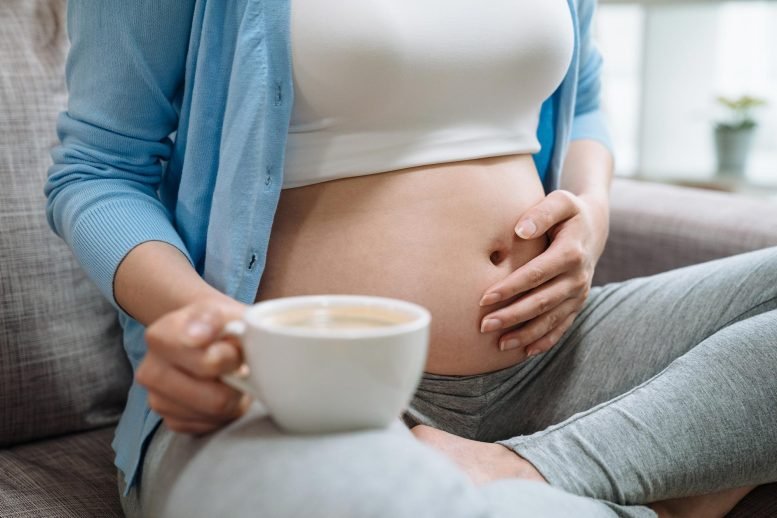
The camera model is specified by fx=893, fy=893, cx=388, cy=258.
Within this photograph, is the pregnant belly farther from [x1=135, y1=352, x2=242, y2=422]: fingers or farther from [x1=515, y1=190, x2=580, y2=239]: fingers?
[x1=135, y1=352, x2=242, y2=422]: fingers

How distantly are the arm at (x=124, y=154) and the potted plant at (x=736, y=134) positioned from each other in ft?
6.66

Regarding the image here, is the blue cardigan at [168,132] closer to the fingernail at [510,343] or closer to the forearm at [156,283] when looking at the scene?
the forearm at [156,283]

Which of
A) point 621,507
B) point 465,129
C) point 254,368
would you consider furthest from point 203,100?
point 621,507

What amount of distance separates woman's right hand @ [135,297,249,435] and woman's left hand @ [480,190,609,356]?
31 cm

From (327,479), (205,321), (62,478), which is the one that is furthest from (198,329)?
(62,478)

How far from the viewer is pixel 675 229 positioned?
1214mm

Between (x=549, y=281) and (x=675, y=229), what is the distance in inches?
17.6

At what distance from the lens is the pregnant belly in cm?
80

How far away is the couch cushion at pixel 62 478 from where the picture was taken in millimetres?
826

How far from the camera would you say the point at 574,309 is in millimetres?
866

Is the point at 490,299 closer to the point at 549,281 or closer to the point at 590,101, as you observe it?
the point at 549,281

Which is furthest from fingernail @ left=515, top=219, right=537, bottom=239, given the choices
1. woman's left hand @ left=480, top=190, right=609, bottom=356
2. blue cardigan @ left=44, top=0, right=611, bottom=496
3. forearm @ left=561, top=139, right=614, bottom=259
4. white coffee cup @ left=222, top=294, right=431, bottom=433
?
white coffee cup @ left=222, top=294, right=431, bottom=433

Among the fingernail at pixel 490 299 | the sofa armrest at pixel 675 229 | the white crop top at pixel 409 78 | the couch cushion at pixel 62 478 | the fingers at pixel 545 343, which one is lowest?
the couch cushion at pixel 62 478

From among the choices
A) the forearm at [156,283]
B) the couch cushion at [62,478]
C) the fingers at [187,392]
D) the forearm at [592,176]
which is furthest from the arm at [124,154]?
the forearm at [592,176]
